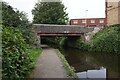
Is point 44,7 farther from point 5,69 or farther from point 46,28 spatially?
point 5,69

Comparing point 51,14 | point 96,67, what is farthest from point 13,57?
point 51,14

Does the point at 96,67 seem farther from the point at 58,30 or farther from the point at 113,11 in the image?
the point at 113,11

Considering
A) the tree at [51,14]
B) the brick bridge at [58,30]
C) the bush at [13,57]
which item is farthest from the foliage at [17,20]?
the tree at [51,14]

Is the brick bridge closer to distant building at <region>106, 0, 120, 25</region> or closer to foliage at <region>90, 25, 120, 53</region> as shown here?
distant building at <region>106, 0, 120, 25</region>

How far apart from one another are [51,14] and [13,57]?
49104mm

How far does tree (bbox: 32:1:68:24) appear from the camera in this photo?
5706 cm

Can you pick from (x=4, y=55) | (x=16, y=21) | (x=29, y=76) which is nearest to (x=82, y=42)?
(x=16, y=21)

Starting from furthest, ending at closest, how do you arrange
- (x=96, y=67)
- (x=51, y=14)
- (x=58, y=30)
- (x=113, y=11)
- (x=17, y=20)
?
(x=51, y=14) → (x=58, y=30) → (x=113, y=11) → (x=17, y=20) → (x=96, y=67)

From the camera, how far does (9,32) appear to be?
31.4ft

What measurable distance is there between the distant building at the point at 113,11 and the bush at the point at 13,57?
96.8 feet

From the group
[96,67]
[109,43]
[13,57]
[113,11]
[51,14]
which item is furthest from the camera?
[51,14]

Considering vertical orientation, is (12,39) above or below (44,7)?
below

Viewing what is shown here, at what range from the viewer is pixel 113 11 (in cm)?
3919

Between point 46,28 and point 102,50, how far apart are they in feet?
35.7
